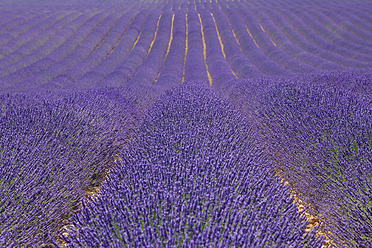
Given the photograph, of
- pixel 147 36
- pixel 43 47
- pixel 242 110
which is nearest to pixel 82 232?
pixel 242 110

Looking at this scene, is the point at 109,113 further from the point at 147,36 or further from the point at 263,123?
the point at 147,36

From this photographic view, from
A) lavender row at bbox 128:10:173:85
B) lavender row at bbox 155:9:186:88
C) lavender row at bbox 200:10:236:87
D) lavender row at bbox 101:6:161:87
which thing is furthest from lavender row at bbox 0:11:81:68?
lavender row at bbox 200:10:236:87

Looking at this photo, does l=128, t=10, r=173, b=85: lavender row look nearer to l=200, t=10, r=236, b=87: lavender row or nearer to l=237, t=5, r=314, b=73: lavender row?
l=200, t=10, r=236, b=87: lavender row

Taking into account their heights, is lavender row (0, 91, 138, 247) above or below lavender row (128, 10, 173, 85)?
above

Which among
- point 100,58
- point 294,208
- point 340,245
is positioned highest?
point 294,208

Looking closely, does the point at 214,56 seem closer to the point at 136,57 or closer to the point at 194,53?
the point at 194,53
